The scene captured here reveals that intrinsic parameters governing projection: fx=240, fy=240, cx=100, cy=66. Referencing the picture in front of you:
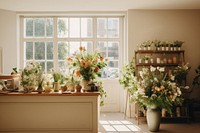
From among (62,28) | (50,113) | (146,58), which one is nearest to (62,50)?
(62,28)

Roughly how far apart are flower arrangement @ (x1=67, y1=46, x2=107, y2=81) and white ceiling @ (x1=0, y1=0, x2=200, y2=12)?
6.20ft

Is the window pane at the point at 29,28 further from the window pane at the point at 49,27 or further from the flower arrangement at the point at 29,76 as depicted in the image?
the flower arrangement at the point at 29,76

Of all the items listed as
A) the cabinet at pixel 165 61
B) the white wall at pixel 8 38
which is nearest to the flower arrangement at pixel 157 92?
the cabinet at pixel 165 61

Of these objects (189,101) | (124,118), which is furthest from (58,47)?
(189,101)

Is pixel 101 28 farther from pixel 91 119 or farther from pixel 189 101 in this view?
pixel 91 119

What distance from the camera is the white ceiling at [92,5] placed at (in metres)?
5.58

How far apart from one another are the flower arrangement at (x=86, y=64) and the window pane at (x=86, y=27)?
2873mm

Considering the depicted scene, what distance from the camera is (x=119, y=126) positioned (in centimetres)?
541

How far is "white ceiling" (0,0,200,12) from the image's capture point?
5578mm

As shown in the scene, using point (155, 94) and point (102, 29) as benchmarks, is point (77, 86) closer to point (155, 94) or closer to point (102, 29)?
point (155, 94)

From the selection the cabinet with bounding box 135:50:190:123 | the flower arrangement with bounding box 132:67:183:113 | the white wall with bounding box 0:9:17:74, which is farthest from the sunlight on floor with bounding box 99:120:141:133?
the white wall with bounding box 0:9:17:74

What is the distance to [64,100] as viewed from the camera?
4.01 meters

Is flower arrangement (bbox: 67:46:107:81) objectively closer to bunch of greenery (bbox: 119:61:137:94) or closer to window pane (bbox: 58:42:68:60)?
bunch of greenery (bbox: 119:61:137:94)

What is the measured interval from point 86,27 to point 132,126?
3.19 meters
